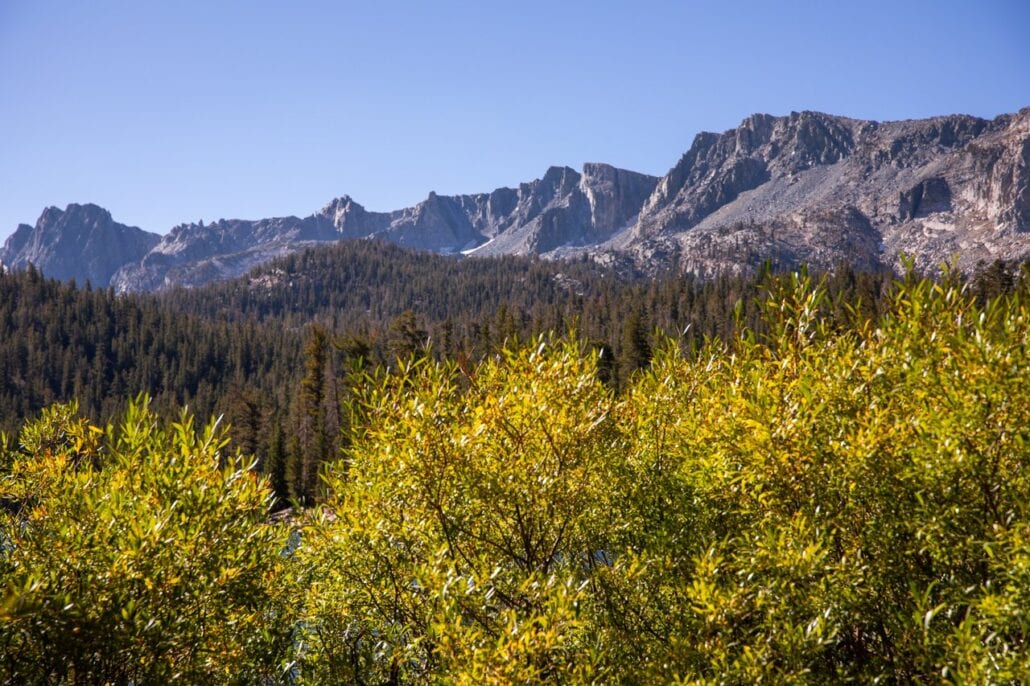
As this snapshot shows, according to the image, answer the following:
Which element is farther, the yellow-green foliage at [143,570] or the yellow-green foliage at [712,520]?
the yellow-green foliage at [712,520]

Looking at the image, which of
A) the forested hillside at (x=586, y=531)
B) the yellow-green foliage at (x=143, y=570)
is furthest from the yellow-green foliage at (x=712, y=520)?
the yellow-green foliage at (x=143, y=570)

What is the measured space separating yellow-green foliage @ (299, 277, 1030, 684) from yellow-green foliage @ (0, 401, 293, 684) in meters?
2.05

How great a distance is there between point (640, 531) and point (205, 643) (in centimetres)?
748

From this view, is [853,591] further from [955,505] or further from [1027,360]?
[1027,360]

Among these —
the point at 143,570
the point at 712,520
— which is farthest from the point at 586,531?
the point at 143,570

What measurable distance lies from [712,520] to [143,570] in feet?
30.0

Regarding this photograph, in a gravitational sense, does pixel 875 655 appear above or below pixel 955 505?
below

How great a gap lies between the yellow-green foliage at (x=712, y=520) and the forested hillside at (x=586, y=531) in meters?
0.05

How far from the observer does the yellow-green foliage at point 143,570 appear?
26.3 feet

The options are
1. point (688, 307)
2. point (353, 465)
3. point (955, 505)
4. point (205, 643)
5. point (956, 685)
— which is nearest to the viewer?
point (956, 685)

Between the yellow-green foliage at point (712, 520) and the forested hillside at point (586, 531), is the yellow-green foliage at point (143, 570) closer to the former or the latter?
the forested hillside at point (586, 531)

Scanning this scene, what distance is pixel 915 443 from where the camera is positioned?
29.3 feet

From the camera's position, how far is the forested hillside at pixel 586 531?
8133mm

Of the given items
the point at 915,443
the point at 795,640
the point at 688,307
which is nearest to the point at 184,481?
the point at 795,640
